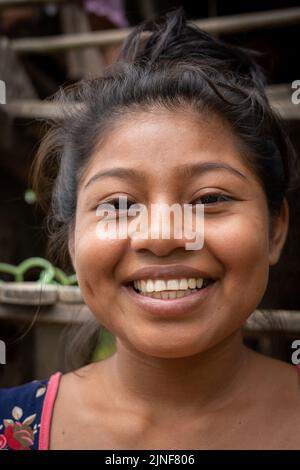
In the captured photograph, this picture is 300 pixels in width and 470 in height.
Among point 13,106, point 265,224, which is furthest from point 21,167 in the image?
point 265,224

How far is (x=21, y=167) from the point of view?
2133 millimetres

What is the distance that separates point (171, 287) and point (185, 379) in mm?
242

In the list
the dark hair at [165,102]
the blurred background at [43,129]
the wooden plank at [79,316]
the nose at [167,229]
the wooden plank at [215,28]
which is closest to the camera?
the nose at [167,229]

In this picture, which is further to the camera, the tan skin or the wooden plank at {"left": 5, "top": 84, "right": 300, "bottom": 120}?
the wooden plank at {"left": 5, "top": 84, "right": 300, "bottom": 120}

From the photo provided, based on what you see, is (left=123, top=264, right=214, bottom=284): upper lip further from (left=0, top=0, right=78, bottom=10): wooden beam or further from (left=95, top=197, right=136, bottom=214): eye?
(left=0, top=0, right=78, bottom=10): wooden beam

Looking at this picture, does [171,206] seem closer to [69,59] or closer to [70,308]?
[70,308]

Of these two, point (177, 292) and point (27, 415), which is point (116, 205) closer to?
point (177, 292)

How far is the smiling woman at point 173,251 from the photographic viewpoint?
3.26 feet

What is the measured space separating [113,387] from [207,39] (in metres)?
0.86

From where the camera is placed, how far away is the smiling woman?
3.26 feet

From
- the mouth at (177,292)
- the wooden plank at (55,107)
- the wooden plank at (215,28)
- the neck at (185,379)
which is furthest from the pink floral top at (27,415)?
the wooden plank at (215,28)

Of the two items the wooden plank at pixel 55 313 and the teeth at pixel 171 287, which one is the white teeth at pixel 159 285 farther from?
the wooden plank at pixel 55 313

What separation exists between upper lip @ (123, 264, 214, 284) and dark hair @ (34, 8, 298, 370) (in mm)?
258

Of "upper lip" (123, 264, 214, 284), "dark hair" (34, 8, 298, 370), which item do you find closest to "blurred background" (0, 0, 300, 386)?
"dark hair" (34, 8, 298, 370)
